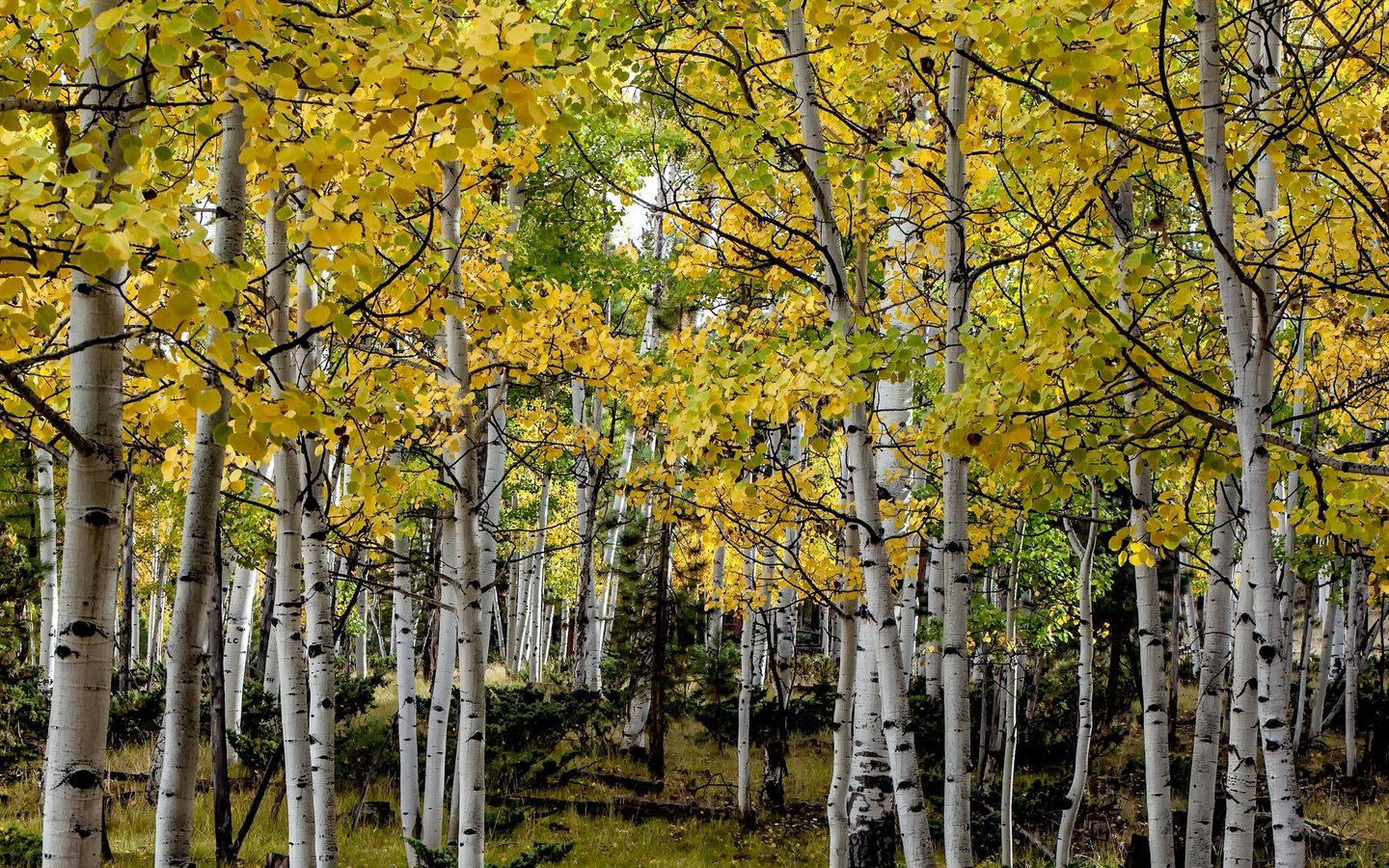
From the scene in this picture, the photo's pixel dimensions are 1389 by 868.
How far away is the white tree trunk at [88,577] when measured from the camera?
7.92 feet

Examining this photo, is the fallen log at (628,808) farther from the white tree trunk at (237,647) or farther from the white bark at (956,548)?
the white bark at (956,548)

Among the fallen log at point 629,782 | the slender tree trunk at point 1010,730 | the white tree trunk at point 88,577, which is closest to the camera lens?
the white tree trunk at point 88,577

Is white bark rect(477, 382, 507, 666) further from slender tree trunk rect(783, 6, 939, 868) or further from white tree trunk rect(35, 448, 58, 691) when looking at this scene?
white tree trunk rect(35, 448, 58, 691)

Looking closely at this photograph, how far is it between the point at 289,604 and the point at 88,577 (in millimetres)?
2161

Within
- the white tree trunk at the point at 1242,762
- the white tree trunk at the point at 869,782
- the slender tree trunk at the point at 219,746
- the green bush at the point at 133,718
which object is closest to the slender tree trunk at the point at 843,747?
the white tree trunk at the point at 869,782

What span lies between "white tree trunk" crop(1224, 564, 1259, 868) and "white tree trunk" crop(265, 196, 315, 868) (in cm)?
397

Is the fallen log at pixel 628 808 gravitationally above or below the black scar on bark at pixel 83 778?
below

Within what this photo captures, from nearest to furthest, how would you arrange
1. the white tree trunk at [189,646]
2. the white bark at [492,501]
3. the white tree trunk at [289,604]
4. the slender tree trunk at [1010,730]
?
1. the white tree trunk at [189,646]
2. the white tree trunk at [289,604]
3. the white bark at [492,501]
4. the slender tree trunk at [1010,730]

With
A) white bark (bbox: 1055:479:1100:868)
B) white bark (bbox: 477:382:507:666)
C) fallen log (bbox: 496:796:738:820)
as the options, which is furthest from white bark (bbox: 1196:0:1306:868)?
fallen log (bbox: 496:796:738:820)

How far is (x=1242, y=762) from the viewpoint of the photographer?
3799 millimetres

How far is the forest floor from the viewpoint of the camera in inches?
328

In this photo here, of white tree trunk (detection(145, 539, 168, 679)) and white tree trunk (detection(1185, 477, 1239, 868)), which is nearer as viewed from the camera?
white tree trunk (detection(1185, 477, 1239, 868))

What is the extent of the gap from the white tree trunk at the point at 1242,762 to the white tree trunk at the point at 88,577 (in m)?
3.85

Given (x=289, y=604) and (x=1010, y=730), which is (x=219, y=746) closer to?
(x=289, y=604)
